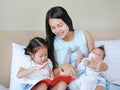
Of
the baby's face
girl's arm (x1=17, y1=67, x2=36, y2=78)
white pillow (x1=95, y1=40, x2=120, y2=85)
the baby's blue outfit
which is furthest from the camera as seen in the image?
white pillow (x1=95, y1=40, x2=120, y2=85)

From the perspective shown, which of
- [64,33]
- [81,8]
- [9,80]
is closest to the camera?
[64,33]

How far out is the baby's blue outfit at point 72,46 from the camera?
5.39 feet

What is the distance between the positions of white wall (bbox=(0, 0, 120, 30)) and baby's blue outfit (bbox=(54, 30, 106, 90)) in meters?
0.31

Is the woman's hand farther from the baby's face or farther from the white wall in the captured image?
the white wall

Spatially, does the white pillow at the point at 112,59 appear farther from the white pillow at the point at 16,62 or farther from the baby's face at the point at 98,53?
the white pillow at the point at 16,62

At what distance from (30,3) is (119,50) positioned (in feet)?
2.62

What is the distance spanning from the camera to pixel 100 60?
1518 mm

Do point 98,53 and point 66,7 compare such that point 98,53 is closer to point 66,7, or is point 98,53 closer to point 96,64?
point 96,64

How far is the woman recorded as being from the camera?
1531 millimetres

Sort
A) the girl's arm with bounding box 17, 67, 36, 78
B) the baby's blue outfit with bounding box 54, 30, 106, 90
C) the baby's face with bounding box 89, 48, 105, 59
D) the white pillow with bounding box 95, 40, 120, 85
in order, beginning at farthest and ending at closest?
the white pillow with bounding box 95, 40, 120, 85, the baby's blue outfit with bounding box 54, 30, 106, 90, the baby's face with bounding box 89, 48, 105, 59, the girl's arm with bounding box 17, 67, 36, 78

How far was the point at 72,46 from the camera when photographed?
1.64 meters

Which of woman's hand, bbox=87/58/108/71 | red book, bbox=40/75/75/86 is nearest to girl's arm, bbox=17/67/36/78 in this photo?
red book, bbox=40/75/75/86

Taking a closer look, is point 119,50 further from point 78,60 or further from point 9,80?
point 9,80

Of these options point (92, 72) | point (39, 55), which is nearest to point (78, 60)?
point (92, 72)
